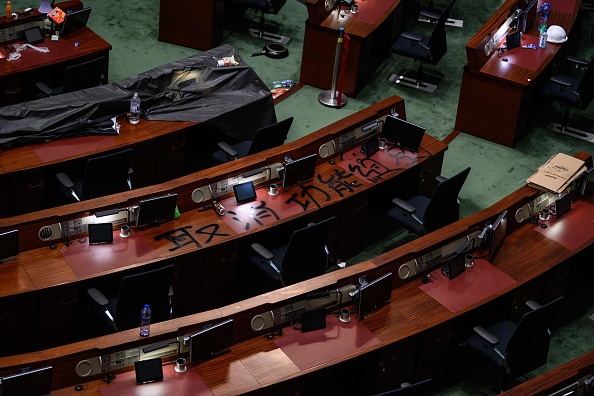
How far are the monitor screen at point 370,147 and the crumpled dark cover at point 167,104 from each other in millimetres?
1246

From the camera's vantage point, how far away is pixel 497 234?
8016 mm

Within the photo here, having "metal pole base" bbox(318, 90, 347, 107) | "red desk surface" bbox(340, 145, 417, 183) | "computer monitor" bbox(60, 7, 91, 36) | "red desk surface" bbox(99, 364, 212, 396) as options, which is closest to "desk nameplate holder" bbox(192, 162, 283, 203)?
"red desk surface" bbox(340, 145, 417, 183)

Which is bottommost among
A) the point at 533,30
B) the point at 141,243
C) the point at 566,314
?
the point at 566,314

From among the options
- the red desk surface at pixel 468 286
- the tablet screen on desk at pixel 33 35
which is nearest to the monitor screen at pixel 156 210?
the red desk surface at pixel 468 286

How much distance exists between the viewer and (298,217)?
8.37 m

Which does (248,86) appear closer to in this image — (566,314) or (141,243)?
(141,243)

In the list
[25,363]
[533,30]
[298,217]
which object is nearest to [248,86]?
[298,217]

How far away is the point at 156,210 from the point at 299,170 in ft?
4.21

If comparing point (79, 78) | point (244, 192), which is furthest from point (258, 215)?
point (79, 78)

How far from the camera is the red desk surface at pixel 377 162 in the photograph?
29.3 ft

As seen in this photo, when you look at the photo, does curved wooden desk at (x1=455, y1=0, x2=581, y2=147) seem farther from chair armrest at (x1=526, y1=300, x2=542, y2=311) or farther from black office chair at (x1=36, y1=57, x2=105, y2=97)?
black office chair at (x1=36, y1=57, x2=105, y2=97)

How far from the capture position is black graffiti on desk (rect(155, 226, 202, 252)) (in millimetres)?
7902

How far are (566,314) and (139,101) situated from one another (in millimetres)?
4050

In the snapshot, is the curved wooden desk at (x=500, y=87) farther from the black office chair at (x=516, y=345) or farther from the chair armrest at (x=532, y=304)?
the black office chair at (x=516, y=345)
